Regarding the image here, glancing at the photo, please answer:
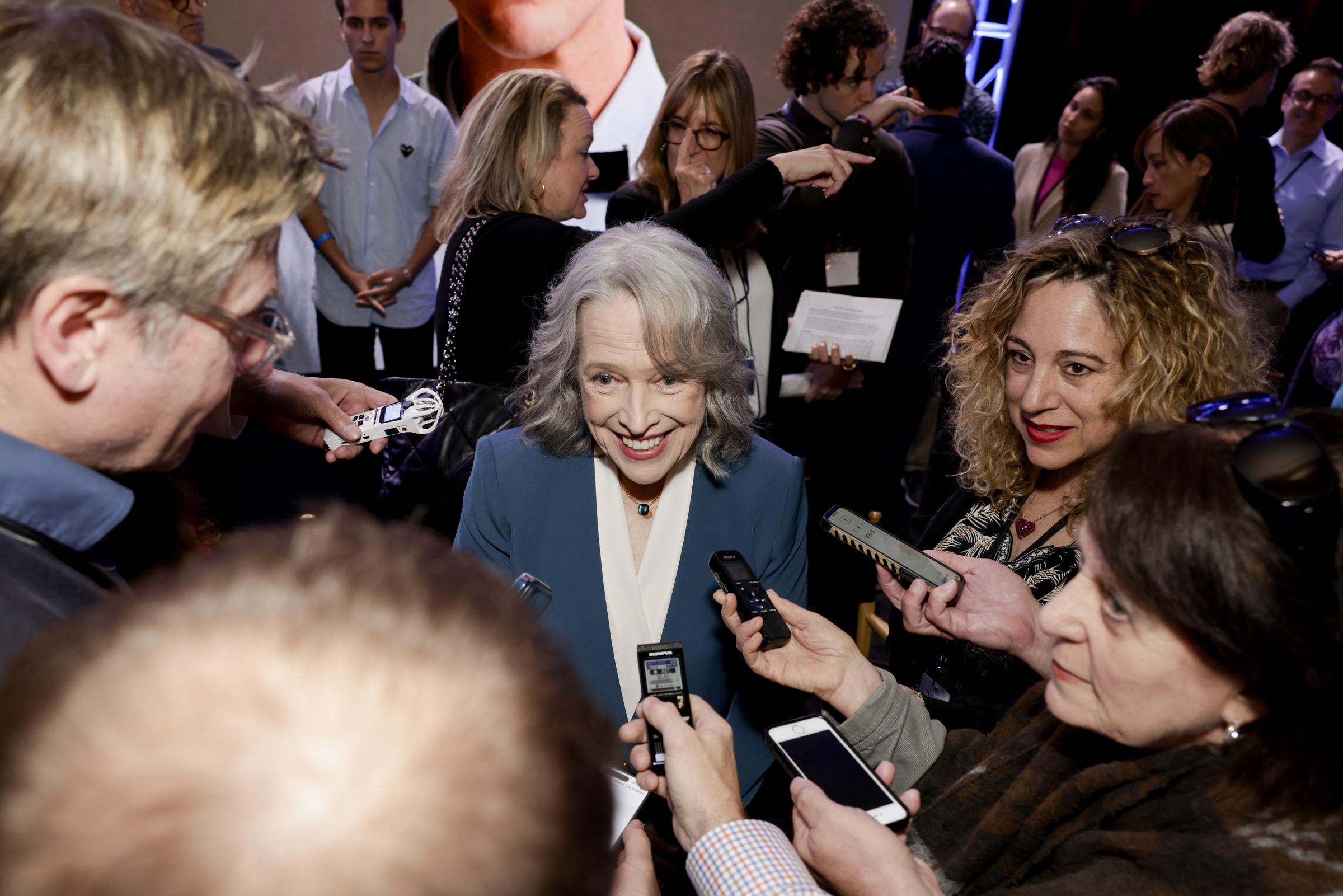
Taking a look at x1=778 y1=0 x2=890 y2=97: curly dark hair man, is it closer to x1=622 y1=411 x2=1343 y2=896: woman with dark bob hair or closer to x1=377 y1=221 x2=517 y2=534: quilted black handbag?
x1=377 y1=221 x2=517 y2=534: quilted black handbag

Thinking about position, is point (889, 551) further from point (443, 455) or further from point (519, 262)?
point (519, 262)

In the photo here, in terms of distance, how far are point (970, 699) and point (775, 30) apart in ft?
15.3

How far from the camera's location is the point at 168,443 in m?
1.02

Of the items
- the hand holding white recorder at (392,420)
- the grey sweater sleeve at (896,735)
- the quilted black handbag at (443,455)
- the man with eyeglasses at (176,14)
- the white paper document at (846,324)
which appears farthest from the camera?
the man with eyeglasses at (176,14)

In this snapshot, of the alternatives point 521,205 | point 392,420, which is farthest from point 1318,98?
point 392,420

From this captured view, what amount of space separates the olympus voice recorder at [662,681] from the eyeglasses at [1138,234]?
133 cm

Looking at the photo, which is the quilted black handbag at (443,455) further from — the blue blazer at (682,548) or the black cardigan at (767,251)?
the black cardigan at (767,251)

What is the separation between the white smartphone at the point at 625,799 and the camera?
1413 millimetres

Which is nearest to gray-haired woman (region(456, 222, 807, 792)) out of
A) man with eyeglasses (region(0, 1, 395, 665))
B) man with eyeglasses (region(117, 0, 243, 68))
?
man with eyeglasses (region(0, 1, 395, 665))

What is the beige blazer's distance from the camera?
533cm

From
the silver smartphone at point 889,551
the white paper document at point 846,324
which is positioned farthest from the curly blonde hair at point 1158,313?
the white paper document at point 846,324

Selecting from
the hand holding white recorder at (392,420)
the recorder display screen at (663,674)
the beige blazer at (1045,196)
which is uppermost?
the beige blazer at (1045,196)

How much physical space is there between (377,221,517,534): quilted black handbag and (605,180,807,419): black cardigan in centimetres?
125

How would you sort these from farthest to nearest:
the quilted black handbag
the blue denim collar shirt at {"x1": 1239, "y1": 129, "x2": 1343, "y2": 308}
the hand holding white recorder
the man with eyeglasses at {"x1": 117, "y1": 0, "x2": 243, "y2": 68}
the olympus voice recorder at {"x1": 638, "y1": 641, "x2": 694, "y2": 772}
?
1. the blue denim collar shirt at {"x1": 1239, "y1": 129, "x2": 1343, "y2": 308}
2. the man with eyeglasses at {"x1": 117, "y1": 0, "x2": 243, "y2": 68}
3. the quilted black handbag
4. the hand holding white recorder
5. the olympus voice recorder at {"x1": 638, "y1": 641, "x2": 694, "y2": 772}
